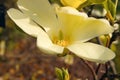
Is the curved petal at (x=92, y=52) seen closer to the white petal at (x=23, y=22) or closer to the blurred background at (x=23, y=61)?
the white petal at (x=23, y=22)

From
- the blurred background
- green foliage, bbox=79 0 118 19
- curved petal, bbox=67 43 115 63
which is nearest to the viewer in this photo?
curved petal, bbox=67 43 115 63

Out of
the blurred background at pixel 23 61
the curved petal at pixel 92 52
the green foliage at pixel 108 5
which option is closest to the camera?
the curved petal at pixel 92 52

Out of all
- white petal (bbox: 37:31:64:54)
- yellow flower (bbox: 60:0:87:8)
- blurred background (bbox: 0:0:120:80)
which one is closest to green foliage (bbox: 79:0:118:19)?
yellow flower (bbox: 60:0:87:8)

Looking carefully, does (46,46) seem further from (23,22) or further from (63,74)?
(63,74)

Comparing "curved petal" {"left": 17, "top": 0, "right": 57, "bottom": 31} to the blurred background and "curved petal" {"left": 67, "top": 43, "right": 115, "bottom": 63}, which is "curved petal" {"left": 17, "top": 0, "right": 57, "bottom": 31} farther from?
the blurred background

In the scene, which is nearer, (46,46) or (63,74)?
(46,46)

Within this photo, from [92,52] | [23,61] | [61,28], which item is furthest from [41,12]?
[23,61]

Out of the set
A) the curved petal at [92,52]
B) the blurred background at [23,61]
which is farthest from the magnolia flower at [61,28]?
the blurred background at [23,61]
